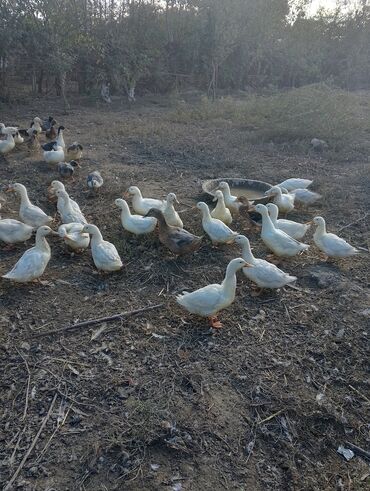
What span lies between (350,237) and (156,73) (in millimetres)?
15298

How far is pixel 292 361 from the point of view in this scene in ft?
13.6

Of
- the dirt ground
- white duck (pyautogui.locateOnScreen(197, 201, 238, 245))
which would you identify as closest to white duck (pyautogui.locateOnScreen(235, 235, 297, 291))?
the dirt ground

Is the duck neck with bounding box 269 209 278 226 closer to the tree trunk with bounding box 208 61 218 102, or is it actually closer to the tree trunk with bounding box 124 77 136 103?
the tree trunk with bounding box 124 77 136 103

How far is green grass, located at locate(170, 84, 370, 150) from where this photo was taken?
12297mm

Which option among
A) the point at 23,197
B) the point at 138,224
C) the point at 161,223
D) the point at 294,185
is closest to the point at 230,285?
the point at 161,223

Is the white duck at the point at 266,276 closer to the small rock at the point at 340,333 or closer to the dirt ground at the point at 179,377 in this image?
the dirt ground at the point at 179,377

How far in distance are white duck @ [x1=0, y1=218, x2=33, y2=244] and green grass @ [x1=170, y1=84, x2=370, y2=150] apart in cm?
821

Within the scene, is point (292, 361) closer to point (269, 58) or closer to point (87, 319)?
point (87, 319)

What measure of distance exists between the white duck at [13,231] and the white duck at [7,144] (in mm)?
4591

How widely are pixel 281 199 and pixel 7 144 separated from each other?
249 inches

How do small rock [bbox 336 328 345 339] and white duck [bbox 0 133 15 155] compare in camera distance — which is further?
white duck [bbox 0 133 15 155]

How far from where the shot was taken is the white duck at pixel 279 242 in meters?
5.62

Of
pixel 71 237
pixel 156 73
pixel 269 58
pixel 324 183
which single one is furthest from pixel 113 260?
pixel 269 58

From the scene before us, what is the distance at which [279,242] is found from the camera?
566 centimetres
